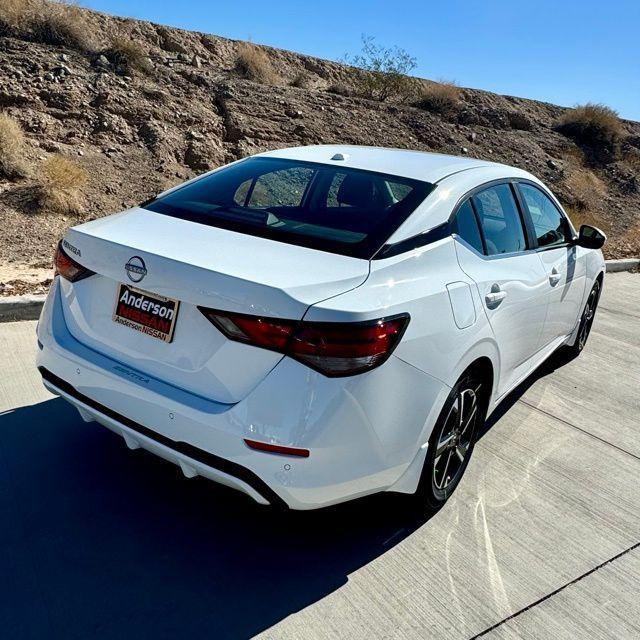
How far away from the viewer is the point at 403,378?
2477mm

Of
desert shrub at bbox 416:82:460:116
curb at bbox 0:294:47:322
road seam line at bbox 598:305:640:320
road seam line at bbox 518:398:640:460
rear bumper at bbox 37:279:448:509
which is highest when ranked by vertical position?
desert shrub at bbox 416:82:460:116

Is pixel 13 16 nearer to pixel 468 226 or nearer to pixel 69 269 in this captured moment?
pixel 69 269

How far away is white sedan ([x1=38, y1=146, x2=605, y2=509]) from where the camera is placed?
2287 millimetres

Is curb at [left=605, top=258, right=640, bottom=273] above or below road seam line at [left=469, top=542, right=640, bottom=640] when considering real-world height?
above

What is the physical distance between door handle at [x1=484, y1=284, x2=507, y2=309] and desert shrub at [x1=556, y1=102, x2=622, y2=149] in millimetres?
18483

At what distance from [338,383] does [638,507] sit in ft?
7.14

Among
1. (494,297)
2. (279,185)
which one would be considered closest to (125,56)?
(279,185)

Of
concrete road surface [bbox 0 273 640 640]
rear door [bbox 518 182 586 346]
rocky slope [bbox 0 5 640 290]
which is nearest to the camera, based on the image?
concrete road surface [bbox 0 273 640 640]

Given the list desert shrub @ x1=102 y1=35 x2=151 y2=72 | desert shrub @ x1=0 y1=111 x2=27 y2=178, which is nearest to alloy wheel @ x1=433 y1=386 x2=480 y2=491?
desert shrub @ x1=0 y1=111 x2=27 y2=178

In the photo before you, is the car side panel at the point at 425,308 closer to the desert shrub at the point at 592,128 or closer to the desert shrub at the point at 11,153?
the desert shrub at the point at 11,153

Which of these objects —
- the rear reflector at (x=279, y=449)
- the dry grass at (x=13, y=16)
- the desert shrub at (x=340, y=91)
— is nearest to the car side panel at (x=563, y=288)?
the rear reflector at (x=279, y=449)

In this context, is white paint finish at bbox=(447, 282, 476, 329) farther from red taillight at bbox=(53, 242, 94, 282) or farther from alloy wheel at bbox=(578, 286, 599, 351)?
alloy wheel at bbox=(578, 286, 599, 351)

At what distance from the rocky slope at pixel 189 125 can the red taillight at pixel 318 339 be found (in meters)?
4.73

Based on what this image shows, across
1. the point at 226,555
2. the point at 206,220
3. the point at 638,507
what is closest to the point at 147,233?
the point at 206,220
